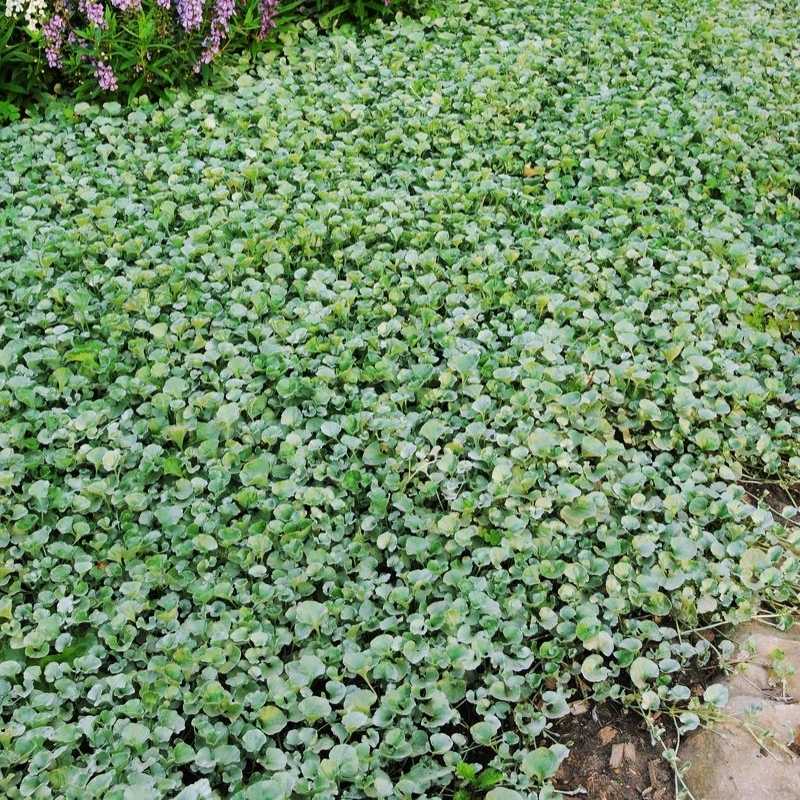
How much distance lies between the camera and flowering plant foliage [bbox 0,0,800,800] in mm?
2131

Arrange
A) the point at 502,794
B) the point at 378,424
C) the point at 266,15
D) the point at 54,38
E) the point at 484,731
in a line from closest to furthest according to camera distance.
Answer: the point at 502,794, the point at 484,731, the point at 378,424, the point at 54,38, the point at 266,15

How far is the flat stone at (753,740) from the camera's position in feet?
6.69

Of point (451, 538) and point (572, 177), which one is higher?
point (572, 177)

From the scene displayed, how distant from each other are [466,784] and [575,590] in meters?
0.60

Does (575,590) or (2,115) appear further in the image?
(2,115)

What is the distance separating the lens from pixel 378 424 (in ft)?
8.92

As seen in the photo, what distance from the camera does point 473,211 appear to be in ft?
12.2

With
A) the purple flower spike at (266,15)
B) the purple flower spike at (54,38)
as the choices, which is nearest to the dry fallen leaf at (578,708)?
the purple flower spike at (54,38)

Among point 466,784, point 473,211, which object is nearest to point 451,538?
point 466,784

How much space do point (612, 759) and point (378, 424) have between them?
3.78ft

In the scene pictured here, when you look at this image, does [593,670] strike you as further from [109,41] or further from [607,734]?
[109,41]

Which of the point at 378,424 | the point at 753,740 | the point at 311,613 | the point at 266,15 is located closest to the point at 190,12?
the point at 266,15

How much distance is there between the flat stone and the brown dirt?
73 millimetres

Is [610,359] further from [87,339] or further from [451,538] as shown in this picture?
[87,339]
